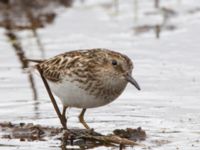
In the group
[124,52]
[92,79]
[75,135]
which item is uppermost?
[92,79]

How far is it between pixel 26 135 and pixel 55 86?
2.07 ft

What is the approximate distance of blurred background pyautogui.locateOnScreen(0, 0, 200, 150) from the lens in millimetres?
9828

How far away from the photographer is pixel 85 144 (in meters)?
8.95

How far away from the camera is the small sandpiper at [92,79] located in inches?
358

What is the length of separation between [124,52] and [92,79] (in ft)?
14.0

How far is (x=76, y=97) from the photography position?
29.8ft

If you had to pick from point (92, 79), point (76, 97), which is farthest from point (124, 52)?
point (76, 97)

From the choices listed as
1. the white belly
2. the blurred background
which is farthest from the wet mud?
the white belly

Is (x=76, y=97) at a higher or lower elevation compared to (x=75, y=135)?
higher

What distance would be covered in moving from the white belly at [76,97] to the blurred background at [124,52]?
1.61 feet

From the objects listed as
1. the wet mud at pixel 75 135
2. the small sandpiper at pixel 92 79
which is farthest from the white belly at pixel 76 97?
the wet mud at pixel 75 135

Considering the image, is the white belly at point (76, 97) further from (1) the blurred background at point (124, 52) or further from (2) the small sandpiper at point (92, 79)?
(1) the blurred background at point (124, 52)

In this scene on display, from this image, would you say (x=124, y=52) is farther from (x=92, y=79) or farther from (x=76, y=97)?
(x=76, y=97)

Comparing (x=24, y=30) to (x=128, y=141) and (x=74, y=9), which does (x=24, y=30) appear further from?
(x=128, y=141)
